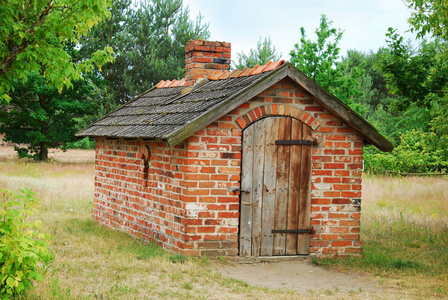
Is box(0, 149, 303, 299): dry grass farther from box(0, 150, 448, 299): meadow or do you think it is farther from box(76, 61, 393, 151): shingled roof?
box(76, 61, 393, 151): shingled roof

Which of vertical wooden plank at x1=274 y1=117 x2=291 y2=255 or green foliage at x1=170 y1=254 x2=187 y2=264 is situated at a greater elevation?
vertical wooden plank at x1=274 y1=117 x2=291 y2=255

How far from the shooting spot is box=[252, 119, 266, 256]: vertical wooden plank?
8.66 metres

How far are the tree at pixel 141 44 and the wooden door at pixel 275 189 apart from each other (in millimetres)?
23521

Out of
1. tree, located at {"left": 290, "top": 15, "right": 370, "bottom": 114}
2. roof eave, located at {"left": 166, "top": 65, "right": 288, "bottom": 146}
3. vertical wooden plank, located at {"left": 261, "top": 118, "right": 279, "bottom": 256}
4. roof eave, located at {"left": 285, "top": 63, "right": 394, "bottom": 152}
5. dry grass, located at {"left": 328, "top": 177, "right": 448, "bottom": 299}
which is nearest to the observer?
roof eave, located at {"left": 166, "top": 65, "right": 288, "bottom": 146}

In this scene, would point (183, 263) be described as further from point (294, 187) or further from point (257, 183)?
point (294, 187)

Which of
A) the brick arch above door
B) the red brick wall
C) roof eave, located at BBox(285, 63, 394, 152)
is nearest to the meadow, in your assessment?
the red brick wall

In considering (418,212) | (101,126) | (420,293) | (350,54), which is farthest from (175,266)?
(350,54)

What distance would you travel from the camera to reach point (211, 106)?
332 inches

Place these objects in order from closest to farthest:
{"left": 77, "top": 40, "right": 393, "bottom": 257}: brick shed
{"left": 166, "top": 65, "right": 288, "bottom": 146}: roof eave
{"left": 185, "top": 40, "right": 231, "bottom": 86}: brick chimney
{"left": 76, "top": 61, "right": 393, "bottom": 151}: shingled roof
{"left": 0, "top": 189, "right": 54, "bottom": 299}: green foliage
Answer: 1. {"left": 0, "top": 189, "right": 54, "bottom": 299}: green foliage
2. {"left": 166, "top": 65, "right": 288, "bottom": 146}: roof eave
3. {"left": 76, "top": 61, "right": 393, "bottom": 151}: shingled roof
4. {"left": 77, "top": 40, "right": 393, "bottom": 257}: brick shed
5. {"left": 185, "top": 40, "right": 231, "bottom": 86}: brick chimney

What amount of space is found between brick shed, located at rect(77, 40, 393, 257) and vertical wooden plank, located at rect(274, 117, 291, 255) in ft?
0.05

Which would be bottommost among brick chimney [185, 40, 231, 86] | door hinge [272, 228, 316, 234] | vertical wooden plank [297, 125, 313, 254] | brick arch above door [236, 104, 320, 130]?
door hinge [272, 228, 316, 234]

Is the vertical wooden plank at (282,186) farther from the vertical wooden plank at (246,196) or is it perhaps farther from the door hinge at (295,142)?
the vertical wooden plank at (246,196)

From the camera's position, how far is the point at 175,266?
7770 mm

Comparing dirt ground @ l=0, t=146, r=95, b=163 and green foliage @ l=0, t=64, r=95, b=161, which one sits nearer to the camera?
green foliage @ l=0, t=64, r=95, b=161
